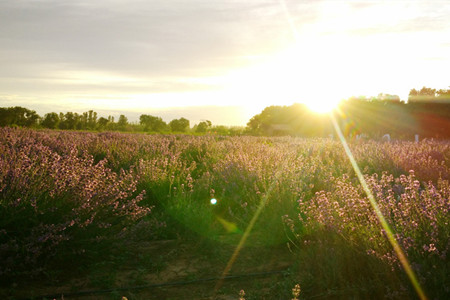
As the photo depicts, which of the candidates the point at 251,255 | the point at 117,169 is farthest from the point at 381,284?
the point at 117,169

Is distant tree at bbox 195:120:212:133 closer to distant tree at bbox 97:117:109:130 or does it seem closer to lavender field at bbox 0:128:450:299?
distant tree at bbox 97:117:109:130

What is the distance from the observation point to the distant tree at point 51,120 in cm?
2879

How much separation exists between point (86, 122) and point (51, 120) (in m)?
3.23

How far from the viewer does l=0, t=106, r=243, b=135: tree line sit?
26109 millimetres

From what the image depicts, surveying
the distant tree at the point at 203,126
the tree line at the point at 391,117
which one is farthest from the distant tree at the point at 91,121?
the tree line at the point at 391,117

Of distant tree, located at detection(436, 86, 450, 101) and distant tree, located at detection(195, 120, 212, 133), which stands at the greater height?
distant tree, located at detection(436, 86, 450, 101)

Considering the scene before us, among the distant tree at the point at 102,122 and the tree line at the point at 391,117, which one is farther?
the distant tree at the point at 102,122

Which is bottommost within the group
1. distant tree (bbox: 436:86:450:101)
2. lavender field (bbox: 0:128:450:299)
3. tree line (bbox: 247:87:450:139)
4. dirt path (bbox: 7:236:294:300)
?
dirt path (bbox: 7:236:294:300)

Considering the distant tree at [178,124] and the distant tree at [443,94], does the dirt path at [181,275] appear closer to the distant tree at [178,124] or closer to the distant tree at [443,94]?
the distant tree at [443,94]

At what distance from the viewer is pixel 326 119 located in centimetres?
3644

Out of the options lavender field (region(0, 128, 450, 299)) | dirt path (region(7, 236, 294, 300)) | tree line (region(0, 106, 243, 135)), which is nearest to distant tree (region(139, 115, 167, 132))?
tree line (region(0, 106, 243, 135))

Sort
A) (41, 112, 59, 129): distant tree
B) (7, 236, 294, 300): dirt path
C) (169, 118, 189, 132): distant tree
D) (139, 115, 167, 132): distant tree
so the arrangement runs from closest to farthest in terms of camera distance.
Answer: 1. (7, 236, 294, 300): dirt path
2. (41, 112, 59, 129): distant tree
3. (139, 115, 167, 132): distant tree
4. (169, 118, 189, 132): distant tree

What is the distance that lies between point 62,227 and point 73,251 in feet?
0.77

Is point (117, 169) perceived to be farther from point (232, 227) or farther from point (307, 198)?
point (307, 198)
